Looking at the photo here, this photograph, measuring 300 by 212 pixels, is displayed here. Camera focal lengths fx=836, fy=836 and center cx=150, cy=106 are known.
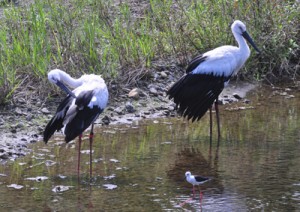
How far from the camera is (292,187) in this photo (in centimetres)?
720

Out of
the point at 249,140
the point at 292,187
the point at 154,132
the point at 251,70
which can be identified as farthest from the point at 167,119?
the point at 292,187

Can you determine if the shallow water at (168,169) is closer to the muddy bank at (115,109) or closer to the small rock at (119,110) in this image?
the muddy bank at (115,109)

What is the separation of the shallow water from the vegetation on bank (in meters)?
1.22

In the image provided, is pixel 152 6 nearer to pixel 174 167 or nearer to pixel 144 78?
pixel 144 78

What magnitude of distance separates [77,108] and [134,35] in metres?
3.44

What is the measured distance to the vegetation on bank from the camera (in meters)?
10.3

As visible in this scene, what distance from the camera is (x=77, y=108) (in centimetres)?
792

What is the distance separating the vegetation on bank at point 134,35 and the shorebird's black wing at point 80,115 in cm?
204

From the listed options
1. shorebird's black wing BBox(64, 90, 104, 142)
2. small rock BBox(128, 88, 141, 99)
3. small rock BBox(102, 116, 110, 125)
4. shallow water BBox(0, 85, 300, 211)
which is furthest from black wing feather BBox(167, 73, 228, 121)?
shorebird's black wing BBox(64, 90, 104, 142)

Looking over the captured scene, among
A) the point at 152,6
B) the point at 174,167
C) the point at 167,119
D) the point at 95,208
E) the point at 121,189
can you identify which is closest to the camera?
the point at 95,208

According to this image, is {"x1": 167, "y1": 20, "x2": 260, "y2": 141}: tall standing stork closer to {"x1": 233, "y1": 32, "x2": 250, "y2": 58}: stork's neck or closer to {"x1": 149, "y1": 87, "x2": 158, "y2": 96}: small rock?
{"x1": 233, "y1": 32, "x2": 250, "y2": 58}: stork's neck

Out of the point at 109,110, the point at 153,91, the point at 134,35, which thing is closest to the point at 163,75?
the point at 153,91

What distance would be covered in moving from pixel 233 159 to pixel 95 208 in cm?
192

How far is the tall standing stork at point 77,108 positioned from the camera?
7.81 meters
